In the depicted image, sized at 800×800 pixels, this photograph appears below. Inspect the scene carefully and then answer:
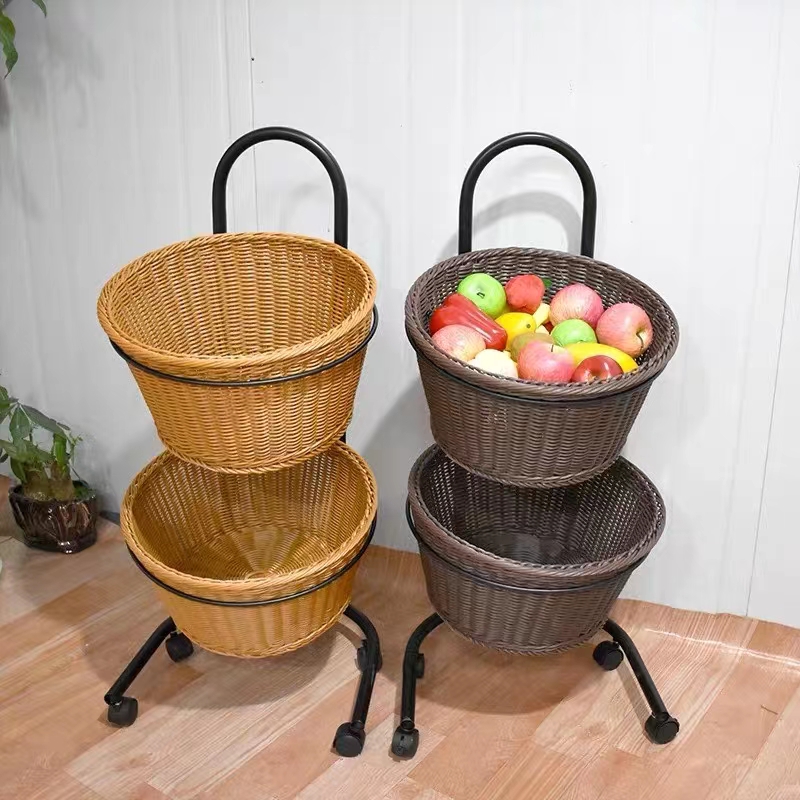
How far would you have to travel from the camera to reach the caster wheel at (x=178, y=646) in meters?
1.75

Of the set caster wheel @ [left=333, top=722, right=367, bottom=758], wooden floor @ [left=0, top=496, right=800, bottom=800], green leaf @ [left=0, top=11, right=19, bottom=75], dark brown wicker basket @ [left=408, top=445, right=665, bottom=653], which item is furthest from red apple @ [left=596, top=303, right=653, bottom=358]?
green leaf @ [left=0, top=11, right=19, bottom=75]

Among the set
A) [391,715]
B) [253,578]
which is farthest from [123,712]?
[391,715]

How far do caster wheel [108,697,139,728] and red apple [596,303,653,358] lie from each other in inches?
37.0

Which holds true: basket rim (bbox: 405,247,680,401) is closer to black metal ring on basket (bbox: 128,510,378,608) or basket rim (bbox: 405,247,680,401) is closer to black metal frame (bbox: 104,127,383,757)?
black metal frame (bbox: 104,127,383,757)

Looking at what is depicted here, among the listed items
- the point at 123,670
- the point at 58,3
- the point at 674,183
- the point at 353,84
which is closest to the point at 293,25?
the point at 353,84

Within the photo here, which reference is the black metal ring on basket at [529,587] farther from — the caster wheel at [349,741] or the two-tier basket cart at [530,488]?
the caster wheel at [349,741]

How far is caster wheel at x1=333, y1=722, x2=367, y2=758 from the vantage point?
154 cm

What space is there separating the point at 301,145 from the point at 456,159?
0.27 metres

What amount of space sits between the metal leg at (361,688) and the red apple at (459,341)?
1.77ft

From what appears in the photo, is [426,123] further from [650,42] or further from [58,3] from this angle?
[58,3]

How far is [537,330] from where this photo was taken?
1.50m

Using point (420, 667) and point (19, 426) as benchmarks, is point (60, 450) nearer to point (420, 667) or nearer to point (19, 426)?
point (19, 426)

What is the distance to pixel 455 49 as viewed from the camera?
167 centimetres

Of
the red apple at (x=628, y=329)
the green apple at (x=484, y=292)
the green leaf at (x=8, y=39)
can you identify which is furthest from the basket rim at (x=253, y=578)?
the green leaf at (x=8, y=39)
